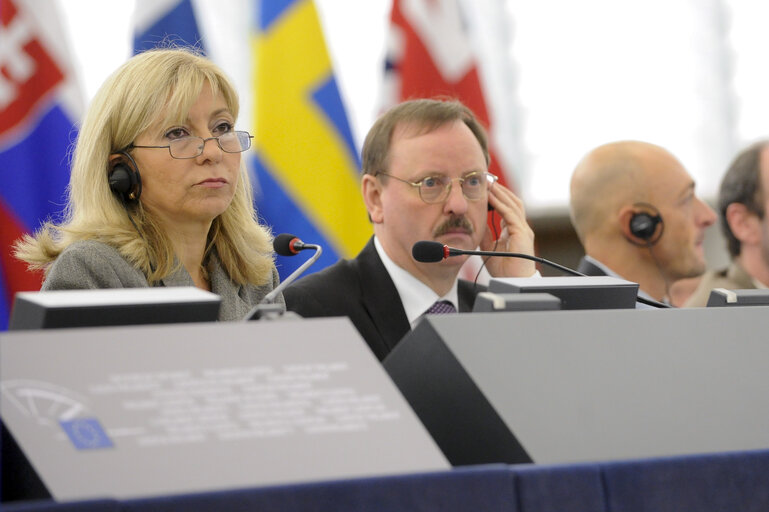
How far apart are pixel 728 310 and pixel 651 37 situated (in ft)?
11.0

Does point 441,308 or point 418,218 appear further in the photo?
point 418,218

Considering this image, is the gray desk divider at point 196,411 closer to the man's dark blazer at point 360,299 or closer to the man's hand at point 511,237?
the man's dark blazer at point 360,299

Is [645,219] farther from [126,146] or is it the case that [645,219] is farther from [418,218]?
[126,146]

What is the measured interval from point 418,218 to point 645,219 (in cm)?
96

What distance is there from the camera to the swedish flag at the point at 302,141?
3400 millimetres

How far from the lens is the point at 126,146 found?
2.04 metres

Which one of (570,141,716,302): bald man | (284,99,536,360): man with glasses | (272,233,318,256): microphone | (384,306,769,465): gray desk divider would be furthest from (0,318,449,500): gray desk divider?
(570,141,716,302): bald man

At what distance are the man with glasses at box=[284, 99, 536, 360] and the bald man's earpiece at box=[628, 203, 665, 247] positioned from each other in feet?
1.93

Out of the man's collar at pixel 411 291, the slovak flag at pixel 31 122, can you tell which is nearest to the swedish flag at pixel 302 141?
the slovak flag at pixel 31 122

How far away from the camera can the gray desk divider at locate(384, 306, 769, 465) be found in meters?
0.94

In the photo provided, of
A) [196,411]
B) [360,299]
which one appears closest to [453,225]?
[360,299]

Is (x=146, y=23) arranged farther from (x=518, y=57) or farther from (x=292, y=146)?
(x=518, y=57)

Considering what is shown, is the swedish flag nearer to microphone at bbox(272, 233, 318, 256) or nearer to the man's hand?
the man's hand

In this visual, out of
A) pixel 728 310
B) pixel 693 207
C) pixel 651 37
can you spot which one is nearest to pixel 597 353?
pixel 728 310
